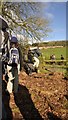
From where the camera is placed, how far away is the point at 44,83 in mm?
12586

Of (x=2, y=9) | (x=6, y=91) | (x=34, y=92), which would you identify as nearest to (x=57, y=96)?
(x=34, y=92)

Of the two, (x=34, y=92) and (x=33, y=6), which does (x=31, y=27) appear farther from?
(x=34, y=92)

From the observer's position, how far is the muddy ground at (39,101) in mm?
8391

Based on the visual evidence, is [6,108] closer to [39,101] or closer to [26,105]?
[26,105]

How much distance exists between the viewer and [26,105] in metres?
9.27

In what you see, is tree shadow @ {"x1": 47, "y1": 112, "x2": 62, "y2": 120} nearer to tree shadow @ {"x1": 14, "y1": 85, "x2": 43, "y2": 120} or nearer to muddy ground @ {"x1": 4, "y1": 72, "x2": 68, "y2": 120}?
muddy ground @ {"x1": 4, "y1": 72, "x2": 68, "y2": 120}

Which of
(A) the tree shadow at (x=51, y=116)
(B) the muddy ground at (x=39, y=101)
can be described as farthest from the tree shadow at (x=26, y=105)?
(A) the tree shadow at (x=51, y=116)

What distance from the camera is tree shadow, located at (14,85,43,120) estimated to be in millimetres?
8367

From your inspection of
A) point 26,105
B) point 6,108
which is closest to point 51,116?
point 26,105

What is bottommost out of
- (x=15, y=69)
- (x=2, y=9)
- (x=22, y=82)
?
(x=22, y=82)

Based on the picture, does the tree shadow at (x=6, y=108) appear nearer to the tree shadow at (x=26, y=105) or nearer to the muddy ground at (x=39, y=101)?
the muddy ground at (x=39, y=101)

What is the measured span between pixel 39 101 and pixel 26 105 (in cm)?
59

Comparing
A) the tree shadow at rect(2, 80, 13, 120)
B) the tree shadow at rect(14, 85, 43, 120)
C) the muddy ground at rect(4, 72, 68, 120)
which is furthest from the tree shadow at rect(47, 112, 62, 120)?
the tree shadow at rect(2, 80, 13, 120)

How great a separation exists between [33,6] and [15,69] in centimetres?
1383
